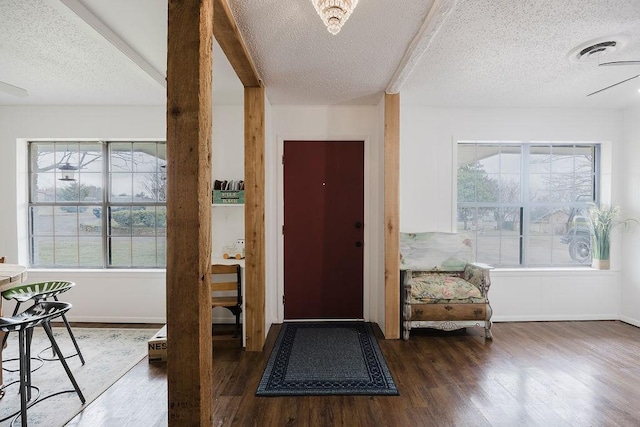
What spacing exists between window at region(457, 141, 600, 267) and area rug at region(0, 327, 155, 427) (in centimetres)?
387

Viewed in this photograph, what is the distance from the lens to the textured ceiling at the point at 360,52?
6.63ft

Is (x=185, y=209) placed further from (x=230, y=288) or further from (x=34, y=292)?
(x=34, y=292)

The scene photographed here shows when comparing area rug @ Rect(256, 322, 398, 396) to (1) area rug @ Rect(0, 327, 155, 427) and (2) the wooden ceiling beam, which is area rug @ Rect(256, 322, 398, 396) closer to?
(1) area rug @ Rect(0, 327, 155, 427)

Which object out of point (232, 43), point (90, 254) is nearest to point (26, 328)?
point (232, 43)

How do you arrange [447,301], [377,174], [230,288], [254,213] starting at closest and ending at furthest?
[254,213] < [230,288] < [447,301] < [377,174]

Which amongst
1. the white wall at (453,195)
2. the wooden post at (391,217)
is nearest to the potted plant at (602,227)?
the white wall at (453,195)

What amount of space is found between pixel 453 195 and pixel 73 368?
4109 mm

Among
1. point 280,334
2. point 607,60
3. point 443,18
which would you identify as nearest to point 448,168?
point 607,60

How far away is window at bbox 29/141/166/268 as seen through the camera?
4.04 metres

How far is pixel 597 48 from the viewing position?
8.00ft

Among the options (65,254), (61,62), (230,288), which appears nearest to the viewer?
(61,62)

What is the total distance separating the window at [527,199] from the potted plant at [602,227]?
0.52 feet

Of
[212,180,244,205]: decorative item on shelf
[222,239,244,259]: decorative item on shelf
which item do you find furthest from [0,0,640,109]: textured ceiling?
[222,239,244,259]: decorative item on shelf

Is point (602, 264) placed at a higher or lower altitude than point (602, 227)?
lower
